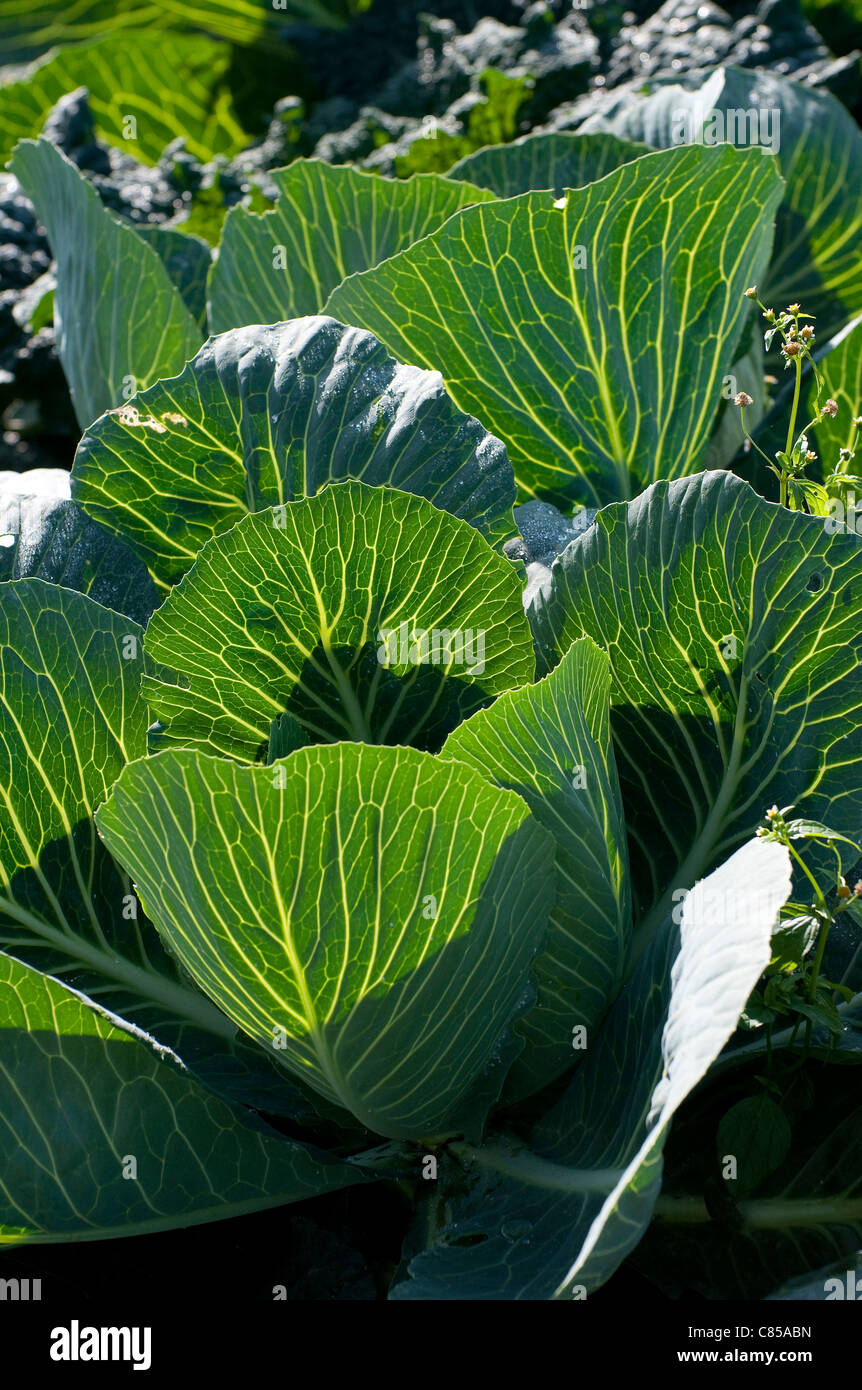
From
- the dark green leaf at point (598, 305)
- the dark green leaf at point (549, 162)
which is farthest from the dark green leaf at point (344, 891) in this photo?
the dark green leaf at point (549, 162)

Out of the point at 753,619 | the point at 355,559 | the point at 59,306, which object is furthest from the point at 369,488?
the point at 59,306

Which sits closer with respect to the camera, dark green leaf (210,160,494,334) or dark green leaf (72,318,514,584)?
dark green leaf (72,318,514,584)

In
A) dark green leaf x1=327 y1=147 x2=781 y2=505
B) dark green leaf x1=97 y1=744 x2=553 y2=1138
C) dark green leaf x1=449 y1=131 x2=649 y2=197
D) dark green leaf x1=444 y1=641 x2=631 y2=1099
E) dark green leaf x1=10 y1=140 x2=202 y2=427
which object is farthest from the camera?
dark green leaf x1=449 y1=131 x2=649 y2=197

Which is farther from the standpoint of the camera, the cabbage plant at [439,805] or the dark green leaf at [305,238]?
the dark green leaf at [305,238]

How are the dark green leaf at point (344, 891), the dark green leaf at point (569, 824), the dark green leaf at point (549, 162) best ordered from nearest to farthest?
the dark green leaf at point (344, 891) < the dark green leaf at point (569, 824) < the dark green leaf at point (549, 162)

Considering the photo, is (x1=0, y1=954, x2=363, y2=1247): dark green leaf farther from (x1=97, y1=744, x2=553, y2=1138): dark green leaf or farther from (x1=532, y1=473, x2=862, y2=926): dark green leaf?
(x1=532, y1=473, x2=862, y2=926): dark green leaf

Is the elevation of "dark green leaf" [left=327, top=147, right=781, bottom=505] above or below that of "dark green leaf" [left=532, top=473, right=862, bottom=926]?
above

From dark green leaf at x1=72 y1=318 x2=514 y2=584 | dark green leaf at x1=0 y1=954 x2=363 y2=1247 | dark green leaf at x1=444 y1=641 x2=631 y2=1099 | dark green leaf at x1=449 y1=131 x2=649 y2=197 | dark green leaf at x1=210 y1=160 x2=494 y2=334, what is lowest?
dark green leaf at x1=0 y1=954 x2=363 y2=1247

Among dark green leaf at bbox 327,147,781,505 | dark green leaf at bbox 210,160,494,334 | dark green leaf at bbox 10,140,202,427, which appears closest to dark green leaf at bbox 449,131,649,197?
dark green leaf at bbox 210,160,494,334

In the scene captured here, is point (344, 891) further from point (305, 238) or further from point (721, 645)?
point (305, 238)

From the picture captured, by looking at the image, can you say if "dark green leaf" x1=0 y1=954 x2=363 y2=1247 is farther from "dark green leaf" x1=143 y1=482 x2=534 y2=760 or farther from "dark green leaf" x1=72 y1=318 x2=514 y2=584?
"dark green leaf" x1=72 y1=318 x2=514 y2=584

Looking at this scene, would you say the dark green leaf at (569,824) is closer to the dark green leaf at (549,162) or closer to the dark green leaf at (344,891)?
the dark green leaf at (344,891)

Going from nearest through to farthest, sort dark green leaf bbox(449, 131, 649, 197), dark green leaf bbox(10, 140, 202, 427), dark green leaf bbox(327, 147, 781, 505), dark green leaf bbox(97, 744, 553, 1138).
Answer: dark green leaf bbox(97, 744, 553, 1138), dark green leaf bbox(327, 147, 781, 505), dark green leaf bbox(10, 140, 202, 427), dark green leaf bbox(449, 131, 649, 197)
